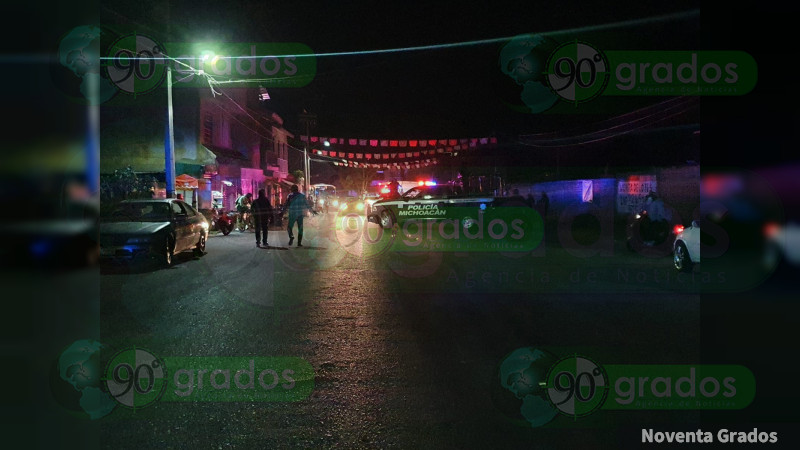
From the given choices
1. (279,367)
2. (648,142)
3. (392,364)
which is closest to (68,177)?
(279,367)

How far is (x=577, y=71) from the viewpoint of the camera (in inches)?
506

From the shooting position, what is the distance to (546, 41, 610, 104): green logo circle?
1230cm

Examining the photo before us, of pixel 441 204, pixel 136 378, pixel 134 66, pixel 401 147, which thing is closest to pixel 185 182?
pixel 134 66

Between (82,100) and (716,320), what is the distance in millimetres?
15246

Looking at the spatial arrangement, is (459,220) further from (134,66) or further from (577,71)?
(134,66)

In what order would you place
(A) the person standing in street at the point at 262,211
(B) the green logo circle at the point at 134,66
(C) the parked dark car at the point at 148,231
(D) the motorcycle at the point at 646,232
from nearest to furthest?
1. (C) the parked dark car at the point at 148,231
2. (D) the motorcycle at the point at 646,232
3. (A) the person standing in street at the point at 262,211
4. (B) the green logo circle at the point at 134,66

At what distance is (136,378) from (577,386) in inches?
152

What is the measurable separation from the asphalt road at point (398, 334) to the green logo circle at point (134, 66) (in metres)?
11.7

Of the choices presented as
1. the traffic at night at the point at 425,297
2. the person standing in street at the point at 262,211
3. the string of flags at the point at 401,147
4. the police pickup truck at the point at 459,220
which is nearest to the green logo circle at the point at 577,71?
the traffic at night at the point at 425,297

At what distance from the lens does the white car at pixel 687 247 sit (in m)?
10.5

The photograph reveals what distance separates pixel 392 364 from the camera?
517 cm

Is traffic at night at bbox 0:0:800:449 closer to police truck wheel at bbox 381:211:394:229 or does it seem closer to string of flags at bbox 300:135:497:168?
police truck wheel at bbox 381:211:394:229

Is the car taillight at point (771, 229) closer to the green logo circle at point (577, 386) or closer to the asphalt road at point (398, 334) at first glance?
the asphalt road at point (398, 334)

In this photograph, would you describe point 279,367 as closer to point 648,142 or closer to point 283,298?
point 283,298
